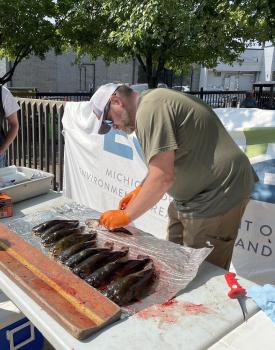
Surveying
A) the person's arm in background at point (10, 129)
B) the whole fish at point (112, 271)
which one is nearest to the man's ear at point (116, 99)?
the whole fish at point (112, 271)

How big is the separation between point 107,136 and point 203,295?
3.04 meters

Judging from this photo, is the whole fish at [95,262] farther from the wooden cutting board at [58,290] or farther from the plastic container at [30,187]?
the plastic container at [30,187]

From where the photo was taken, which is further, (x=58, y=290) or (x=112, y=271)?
(x=112, y=271)

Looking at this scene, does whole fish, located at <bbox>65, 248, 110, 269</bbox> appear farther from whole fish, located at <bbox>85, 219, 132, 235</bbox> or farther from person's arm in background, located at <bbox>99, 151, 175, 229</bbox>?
whole fish, located at <bbox>85, 219, 132, 235</bbox>

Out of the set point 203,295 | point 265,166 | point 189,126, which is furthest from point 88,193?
point 203,295

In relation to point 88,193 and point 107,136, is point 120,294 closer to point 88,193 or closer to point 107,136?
point 107,136

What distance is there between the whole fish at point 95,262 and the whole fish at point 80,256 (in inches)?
1.7

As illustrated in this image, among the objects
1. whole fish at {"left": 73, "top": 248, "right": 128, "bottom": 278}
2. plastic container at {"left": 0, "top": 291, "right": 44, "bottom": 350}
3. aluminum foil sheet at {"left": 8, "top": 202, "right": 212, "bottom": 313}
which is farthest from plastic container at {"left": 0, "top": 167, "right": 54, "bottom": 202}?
whole fish at {"left": 73, "top": 248, "right": 128, "bottom": 278}

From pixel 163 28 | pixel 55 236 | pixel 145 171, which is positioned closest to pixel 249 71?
pixel 163 28

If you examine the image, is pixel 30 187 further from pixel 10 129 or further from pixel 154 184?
pixel 154 184

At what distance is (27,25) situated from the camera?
11305 millimetres

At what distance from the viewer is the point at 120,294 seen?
1.73 meters

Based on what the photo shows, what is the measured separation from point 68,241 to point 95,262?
0.33 meters

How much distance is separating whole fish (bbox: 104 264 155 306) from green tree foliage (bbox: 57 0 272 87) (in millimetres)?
3554
